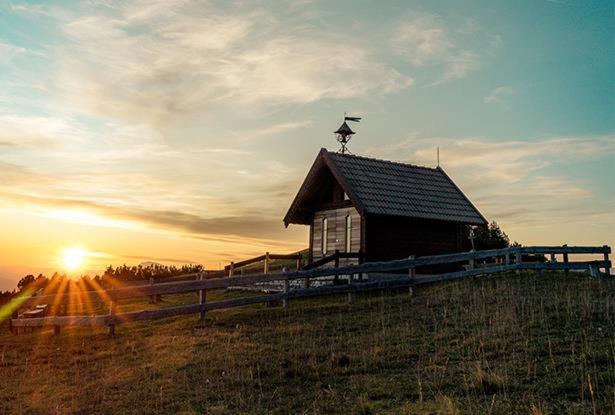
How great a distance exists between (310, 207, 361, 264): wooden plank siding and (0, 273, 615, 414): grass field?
967 cm

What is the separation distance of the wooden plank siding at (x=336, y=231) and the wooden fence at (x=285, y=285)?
2.64 m

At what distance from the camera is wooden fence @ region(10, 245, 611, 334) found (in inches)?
657

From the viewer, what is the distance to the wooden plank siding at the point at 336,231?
28234mm

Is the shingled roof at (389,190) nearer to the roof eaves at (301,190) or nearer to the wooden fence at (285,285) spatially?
the roof eaves at (301,190)

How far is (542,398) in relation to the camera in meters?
8.13

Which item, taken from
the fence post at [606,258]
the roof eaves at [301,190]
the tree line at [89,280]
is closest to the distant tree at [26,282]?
the tree line at [89,280]

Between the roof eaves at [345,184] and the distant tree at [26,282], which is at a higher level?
the roof eaves at [345,184]

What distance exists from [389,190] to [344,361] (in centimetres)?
1860

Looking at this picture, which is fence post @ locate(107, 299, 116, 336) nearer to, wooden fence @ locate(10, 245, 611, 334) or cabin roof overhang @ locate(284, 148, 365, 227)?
wooden fence @ locate(10, 245, 611, 334)

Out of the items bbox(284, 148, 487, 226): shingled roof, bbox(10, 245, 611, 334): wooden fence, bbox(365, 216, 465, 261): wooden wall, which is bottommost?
bbox(10, 245, 611, 334): wooden fence

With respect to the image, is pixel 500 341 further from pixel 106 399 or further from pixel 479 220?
pixel 479 220

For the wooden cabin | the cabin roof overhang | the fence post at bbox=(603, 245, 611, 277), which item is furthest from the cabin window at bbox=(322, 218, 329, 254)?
the fence post at bbox=(603, 245, 611, 277)

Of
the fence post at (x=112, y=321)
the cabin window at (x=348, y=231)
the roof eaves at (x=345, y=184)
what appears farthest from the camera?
the cabin window at (x=348, y=231)

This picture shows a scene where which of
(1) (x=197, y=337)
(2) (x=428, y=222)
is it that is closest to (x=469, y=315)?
(1) (x=197, y=337)
